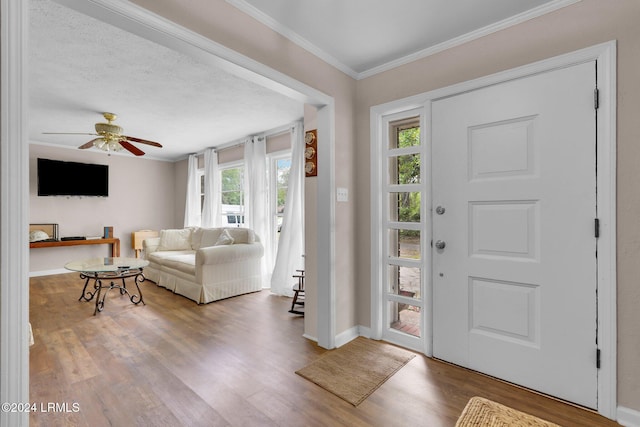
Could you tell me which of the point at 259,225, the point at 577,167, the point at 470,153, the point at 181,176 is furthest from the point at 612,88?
the point at 181,176

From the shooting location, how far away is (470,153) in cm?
217

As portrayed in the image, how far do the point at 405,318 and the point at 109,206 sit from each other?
6.34 meters

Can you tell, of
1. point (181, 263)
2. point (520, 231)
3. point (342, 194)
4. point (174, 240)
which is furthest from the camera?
point (174, 240)

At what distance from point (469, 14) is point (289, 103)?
2.09 m

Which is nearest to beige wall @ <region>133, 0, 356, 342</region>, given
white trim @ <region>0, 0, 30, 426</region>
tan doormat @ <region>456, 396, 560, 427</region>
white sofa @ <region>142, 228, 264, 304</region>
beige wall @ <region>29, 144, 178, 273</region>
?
white trim @ <region>0, 0, 30, 426</region>

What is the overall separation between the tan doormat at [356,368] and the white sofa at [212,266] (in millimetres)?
2075

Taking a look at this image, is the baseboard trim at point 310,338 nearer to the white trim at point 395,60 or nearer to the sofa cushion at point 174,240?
the white trim at point 395,60

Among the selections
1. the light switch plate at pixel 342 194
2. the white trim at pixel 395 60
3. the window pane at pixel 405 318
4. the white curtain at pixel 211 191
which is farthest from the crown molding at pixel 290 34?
the white curtain at pixel 211 191

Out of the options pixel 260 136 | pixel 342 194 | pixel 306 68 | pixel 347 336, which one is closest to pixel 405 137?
pixel 342 194

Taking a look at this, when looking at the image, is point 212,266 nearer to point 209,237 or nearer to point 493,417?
point 209,237

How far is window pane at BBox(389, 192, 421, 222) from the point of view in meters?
2.52

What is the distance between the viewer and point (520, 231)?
1.98 meters

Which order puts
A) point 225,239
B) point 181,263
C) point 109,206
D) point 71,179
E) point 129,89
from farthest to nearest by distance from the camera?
point 109,206 → point 71,179 → point 225,239 → point 181,263 → point 129,89

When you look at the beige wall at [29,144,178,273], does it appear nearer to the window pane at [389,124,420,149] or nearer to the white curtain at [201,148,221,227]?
the white curtain at [201,148,221,227]
